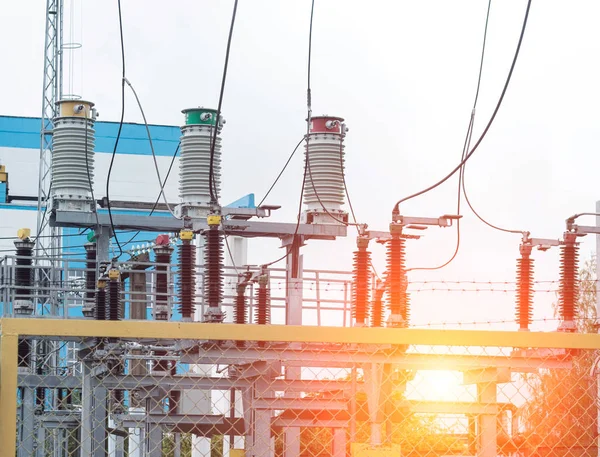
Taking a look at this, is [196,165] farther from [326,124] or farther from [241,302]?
[241,302]

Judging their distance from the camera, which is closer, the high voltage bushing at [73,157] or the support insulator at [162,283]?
the support insulator at [162,283]

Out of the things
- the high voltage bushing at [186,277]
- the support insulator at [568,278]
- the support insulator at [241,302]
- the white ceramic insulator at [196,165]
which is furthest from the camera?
the white ceramic insulator at [196,165]

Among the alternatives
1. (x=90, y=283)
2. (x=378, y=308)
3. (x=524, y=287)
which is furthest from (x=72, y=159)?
(x=524, y=287)

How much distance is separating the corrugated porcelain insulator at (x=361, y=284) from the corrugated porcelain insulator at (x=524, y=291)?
1682 mm

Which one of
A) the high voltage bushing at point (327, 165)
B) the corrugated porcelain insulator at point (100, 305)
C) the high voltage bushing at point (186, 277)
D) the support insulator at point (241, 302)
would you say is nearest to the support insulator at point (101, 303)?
the corrugated porcelain insulator at point (100, 305)

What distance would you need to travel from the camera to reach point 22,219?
36844 mm

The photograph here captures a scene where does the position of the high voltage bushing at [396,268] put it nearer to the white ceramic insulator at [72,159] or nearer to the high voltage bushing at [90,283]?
the high voltage bushing at [90,283]

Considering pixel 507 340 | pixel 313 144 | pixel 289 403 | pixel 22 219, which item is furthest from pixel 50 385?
pixel 22 219

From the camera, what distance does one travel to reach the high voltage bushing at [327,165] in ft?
52.4

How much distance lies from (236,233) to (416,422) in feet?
55.4

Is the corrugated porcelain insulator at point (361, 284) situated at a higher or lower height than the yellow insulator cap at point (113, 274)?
lower

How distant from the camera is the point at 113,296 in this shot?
46.9 feet

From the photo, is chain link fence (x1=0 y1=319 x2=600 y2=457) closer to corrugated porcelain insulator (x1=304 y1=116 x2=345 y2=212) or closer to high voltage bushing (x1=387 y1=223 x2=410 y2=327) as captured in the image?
high voltage bushing (x1=387 y1=223 x2=410 y2=327)

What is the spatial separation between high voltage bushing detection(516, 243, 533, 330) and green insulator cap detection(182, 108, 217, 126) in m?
5.39
